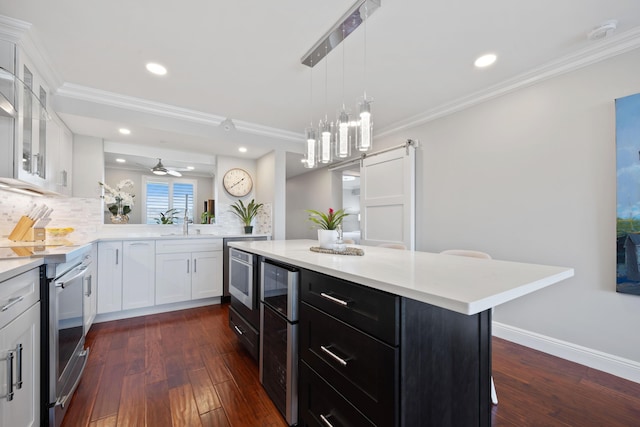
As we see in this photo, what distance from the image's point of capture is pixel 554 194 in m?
2.22

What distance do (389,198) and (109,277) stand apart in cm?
331

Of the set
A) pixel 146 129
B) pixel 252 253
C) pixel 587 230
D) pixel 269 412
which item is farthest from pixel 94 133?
pixel 587 230

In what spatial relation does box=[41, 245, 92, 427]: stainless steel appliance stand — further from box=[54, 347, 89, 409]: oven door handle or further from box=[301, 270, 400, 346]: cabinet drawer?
box=[301, 270, 400, 346]: cabinet drawer

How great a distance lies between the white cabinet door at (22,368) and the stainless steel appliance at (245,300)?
42.5 inches

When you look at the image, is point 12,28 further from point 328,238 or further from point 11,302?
point 328,238

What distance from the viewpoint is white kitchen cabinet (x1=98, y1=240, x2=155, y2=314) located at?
2.83 m

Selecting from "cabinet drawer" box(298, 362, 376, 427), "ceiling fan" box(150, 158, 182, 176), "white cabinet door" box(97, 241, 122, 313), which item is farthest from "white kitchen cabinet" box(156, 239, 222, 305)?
"cabinet drawer" box(298, 362, 376, 427)

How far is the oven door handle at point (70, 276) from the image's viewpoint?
149 cm

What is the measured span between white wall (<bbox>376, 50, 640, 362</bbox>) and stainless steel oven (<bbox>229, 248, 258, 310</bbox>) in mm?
2181

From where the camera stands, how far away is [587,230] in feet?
6.75

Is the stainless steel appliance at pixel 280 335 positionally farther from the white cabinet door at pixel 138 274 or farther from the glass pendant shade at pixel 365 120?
the white cabinet door at pixel 138 274

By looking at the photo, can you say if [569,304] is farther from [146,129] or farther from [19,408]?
[146,129]

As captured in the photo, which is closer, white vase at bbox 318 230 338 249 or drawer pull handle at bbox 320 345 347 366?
drawer pull handle at bbox 320 345 347 366

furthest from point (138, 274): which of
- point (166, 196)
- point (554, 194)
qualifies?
point (554, 194)
